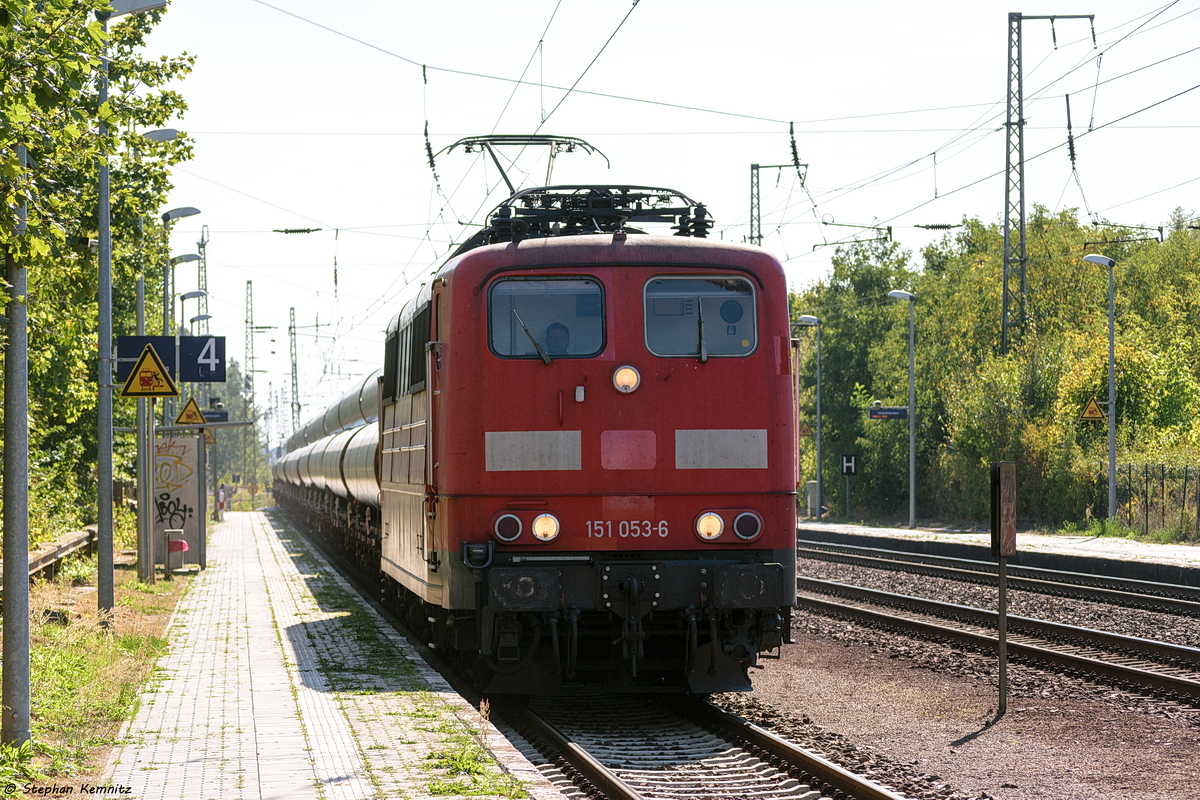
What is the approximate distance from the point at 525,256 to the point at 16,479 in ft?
12.4

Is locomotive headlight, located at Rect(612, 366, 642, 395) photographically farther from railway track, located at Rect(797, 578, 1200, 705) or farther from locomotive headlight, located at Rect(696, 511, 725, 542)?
railway track, located at Rect(797, 578, 1200, 705)

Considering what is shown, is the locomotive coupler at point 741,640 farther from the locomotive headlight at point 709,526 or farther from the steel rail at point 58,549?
the steel rail at point 58,549

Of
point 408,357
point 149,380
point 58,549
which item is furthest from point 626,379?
point 58,549

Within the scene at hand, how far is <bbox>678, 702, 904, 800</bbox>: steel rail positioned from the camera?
7371mm

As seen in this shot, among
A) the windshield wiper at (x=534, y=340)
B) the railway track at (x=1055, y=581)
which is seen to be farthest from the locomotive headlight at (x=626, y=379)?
the railway track at (x=1055, y=581)

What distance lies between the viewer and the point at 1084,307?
48.3m

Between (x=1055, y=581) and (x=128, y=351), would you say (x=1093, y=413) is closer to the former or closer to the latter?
(x=1055, y=581)

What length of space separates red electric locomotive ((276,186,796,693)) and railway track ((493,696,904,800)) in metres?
0.26

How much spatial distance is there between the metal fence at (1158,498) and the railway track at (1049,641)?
14.1 meters

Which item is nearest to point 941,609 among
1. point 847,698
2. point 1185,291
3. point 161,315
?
point 847,698

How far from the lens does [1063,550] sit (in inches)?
1091

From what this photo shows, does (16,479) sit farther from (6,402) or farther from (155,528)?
(155,528)

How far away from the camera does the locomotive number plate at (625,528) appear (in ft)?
31.6

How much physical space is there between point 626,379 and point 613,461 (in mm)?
586
